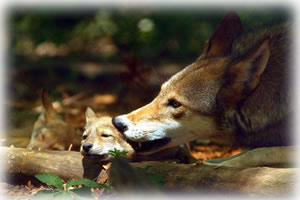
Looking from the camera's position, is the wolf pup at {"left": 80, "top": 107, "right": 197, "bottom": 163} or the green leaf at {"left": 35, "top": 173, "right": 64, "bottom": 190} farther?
the wolf pup at {"left": 80, "top": 107, "right": 197, "bottom": 163}

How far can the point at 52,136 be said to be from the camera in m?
5.27

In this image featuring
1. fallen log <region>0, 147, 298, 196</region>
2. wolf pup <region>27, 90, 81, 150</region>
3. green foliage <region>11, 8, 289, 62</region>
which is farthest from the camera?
green foliage <region>11, 8, 289, 62</region>

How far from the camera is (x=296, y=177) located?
9.80 ft

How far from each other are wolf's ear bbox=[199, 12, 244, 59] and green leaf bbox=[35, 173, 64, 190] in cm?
Answer: 210

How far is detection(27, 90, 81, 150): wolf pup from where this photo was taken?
5145 mm

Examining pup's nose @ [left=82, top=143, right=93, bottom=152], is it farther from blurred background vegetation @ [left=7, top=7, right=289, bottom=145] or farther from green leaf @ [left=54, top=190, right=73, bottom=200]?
blurred background vegetation @ [left=7, top=7, right=289, bottom=145]

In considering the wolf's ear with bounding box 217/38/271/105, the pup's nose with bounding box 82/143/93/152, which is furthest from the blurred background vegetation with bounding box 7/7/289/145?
the wolf's ear with bounding box 217/38/271/105

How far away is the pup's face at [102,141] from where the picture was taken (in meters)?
3.90

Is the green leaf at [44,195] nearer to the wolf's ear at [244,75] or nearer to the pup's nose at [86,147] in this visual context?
the pup's nose at [86,147]

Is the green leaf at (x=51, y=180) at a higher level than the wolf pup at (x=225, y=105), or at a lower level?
lower

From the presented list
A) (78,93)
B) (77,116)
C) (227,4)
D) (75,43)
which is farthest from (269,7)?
(75,43)

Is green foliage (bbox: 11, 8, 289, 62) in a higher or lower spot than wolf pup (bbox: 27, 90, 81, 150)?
higher

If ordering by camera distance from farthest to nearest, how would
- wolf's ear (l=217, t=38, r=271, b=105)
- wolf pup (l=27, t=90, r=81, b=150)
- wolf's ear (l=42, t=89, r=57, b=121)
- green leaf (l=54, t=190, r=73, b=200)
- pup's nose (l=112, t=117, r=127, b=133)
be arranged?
wolf's ear (l=42, t=89, r=57, b=121) < wolf pup (l=27, t=90, r=81, b=150) < pup's nose (l=112, t=117, r=127, b=133) < wolf's ear (l=217, t=38, r=271, b=105) < green leaf (l=54, t=190, r=73, b=200)

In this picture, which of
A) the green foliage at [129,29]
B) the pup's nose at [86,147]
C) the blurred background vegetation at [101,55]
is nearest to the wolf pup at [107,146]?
the pup's nose at [86,147]
